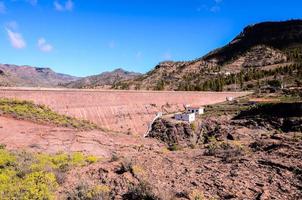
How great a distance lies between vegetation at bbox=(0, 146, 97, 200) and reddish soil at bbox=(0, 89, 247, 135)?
2464cm

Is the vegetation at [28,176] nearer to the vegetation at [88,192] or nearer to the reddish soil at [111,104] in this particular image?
the vegetation at [88,192]

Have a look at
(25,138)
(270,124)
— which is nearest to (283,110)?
(270,124)

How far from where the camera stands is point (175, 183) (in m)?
10.3

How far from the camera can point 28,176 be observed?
11492mm

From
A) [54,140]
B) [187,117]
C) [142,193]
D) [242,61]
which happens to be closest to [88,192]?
[142,193]

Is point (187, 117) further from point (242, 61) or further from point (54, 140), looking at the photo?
point (242, 61)

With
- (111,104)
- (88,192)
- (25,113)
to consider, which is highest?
(25,113)

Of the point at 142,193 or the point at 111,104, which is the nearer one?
the point at 142,193

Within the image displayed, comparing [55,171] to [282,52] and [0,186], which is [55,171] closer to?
[0,186]

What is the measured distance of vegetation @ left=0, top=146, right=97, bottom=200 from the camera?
9.85 m

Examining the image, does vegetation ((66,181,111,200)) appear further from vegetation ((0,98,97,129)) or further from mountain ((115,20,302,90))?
mountain ((115,20,302,90))

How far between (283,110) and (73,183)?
143 feet

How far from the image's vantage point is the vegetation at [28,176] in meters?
9.85

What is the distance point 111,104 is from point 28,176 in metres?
40.4
